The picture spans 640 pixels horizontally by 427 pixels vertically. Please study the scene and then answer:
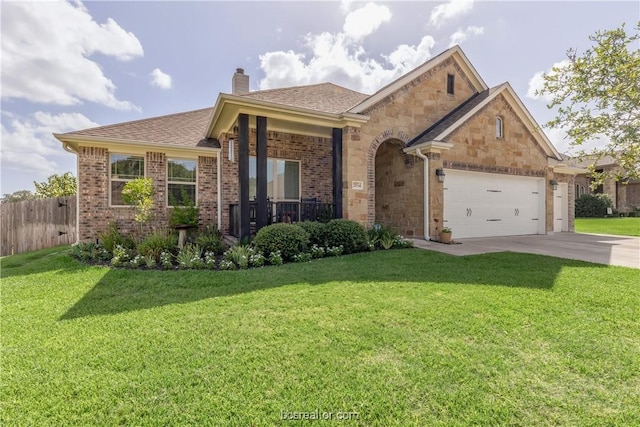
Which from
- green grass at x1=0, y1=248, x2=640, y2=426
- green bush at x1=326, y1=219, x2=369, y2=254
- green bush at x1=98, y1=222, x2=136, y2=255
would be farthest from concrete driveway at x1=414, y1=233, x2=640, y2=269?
green bush at x1=98, y1=222, x2=136, y2=255

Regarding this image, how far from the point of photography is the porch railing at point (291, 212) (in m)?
8.84

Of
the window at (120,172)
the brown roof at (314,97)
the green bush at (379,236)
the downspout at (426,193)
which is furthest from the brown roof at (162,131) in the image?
the downspout at (426,193)

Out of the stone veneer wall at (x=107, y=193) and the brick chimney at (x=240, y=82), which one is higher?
the brick chimney at (x=240, y=82)

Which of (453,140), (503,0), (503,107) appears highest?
(503,0)

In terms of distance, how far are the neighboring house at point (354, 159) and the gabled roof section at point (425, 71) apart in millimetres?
40

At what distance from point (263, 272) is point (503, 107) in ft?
35.6

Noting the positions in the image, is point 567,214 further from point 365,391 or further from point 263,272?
point 365,391

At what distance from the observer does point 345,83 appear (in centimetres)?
1502

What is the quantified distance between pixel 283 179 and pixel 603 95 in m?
9.05

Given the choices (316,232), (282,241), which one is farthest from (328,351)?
(316,232)

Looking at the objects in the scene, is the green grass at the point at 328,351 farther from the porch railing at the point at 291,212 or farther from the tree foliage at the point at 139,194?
the porch railing at the point at 291,212

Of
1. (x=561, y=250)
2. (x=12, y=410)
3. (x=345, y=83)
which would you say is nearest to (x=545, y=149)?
(x=561, y=250)

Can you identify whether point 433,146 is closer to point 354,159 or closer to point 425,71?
point 354,159

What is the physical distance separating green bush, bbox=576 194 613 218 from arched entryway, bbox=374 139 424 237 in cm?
2154
